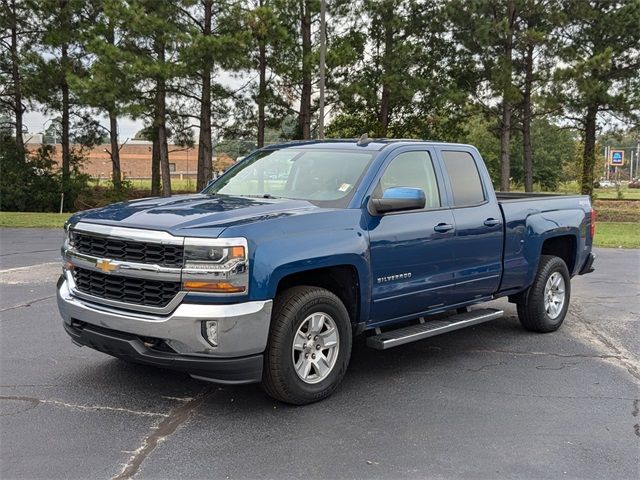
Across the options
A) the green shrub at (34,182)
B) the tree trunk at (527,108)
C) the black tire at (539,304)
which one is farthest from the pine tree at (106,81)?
the black tire at (539,304)

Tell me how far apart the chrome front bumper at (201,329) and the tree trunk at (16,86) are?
3212 cm

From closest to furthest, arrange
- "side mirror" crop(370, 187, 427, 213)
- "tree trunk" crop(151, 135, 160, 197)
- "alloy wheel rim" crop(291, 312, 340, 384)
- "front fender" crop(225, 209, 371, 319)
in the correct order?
"front fender" crop(225, 209, 371, 319) < "alloy wheel rim" crop(291, 312, 340, 384) < "side mirror" crop(370, 187, 427, 213) < "tree trunk" crop(151, 135, 160, 197)

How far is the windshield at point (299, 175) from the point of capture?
540cm

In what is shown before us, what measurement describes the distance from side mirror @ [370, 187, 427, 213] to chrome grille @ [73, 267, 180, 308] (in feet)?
5.66

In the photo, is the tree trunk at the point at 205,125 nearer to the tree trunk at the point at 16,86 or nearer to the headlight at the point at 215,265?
the tree trunk at the point at 16,86

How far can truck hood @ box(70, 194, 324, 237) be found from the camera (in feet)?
14.3

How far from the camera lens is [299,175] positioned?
5.74 metres

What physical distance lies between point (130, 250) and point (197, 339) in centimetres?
80

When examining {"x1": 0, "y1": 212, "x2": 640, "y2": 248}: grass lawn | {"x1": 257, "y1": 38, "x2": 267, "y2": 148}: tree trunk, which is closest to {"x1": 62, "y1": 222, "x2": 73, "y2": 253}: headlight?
{"x1": 0, "y1": 212, "x2": 640, "y2": 248}: grass lawn

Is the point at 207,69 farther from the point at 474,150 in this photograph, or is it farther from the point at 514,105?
the point at 474,150

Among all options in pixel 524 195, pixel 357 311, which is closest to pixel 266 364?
pixel 357 311

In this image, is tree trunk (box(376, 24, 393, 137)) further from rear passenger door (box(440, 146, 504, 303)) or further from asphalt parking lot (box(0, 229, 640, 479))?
asphalt parking lot (box(0, 229, 640, 479))

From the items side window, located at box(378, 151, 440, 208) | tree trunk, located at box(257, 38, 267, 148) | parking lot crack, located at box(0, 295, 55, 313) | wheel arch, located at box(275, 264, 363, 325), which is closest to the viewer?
wheel arch, located at box(275, 264, 363, 325)

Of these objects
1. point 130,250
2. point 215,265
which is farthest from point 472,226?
point 130,250
